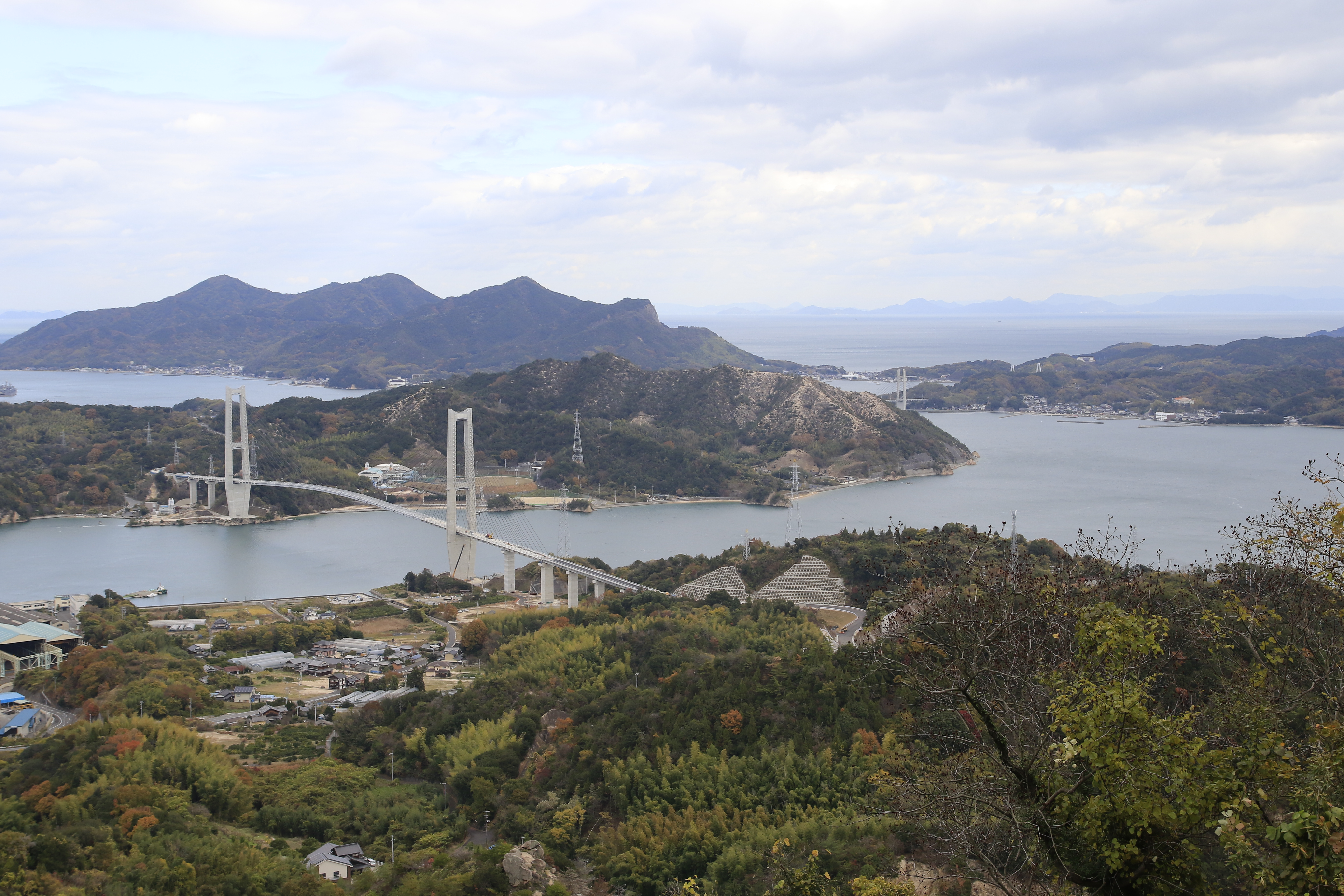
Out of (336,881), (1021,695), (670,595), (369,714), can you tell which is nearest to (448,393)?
(670,595)

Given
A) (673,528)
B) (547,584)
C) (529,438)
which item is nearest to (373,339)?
(529,438)

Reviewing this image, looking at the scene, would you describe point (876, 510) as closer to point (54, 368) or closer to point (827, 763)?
point (827, 763)

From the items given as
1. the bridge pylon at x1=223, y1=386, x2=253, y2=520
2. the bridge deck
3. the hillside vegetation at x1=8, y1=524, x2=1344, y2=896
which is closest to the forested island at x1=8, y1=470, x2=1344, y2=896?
the hillside vegetation at x1=8, y1=524, x2=1344, y2=896

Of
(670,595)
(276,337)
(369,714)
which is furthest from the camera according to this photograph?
(276,337)

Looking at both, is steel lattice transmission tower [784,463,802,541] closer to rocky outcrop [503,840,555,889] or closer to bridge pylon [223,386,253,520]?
rocky outcrop [503,840,555,889]

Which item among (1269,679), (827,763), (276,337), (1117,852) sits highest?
(276,337)

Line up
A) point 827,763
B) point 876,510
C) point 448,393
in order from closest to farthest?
point 827,763 < point 876,510 < point 448,393

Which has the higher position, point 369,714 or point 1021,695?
point 1021,695
